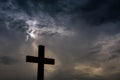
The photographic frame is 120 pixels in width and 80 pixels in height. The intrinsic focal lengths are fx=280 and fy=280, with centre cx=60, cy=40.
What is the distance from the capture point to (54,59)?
74.9 ft

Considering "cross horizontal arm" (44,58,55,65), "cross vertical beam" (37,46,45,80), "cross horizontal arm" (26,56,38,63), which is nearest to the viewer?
"cross vertical beam" (37,46,45,80)

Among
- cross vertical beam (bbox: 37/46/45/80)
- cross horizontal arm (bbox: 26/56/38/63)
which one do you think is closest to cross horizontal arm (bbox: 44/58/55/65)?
cross vertical beam (bbox: 37/46/45/80)

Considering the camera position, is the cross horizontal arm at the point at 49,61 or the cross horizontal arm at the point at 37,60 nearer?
the cross horizontal arm at the point at 37,60

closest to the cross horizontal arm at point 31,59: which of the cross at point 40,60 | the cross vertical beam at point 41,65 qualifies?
the cross at point 40,60

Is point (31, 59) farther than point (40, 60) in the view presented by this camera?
No

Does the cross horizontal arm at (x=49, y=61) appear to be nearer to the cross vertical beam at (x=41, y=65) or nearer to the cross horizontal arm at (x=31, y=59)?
the cross vertical beam at (x=41, y=65)

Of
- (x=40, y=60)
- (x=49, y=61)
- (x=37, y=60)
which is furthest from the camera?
(x=49, y=61)

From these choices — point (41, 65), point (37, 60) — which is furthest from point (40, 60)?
point (41, 65)

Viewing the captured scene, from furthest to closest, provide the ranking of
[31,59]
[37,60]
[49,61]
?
[49,61], [37,60], [31,59]

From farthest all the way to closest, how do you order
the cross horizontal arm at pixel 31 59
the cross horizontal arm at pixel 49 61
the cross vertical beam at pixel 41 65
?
the cross horizontal arm at pixel 49 61, the cross horizontal arm at pixel 31 59, the cross vertical beam at pixel 41 65

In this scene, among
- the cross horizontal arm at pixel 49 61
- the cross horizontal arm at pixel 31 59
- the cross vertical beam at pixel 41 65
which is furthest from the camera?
the cross horizontal arm at pixel 49 61

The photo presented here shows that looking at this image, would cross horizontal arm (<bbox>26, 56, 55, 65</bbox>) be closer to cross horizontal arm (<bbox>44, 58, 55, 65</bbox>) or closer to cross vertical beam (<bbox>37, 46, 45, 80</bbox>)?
cross horizontal arm (<bbox>44, 58, 55, 65</bbox>)

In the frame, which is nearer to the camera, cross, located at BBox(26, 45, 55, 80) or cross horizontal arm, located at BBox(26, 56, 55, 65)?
cross, located at BBox(26, 45, 55, 80)

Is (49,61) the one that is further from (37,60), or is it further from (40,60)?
(37,60)
